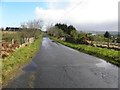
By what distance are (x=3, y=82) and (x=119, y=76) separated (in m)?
5.90

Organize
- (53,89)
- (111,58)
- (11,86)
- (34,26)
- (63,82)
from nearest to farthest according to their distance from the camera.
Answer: (53,89), (11,86), (63,82), (111,58), (34,26)

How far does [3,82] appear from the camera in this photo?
10.2 meters

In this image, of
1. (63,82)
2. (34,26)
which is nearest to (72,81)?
(63,82)

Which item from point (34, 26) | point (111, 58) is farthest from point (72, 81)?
point (34, 26)

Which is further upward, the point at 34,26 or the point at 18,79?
the point at 34,26

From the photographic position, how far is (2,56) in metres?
19.3

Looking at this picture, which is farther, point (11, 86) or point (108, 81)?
Answer: point (108, 81)

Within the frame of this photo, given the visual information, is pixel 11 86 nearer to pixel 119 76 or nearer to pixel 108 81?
pixel 108 81

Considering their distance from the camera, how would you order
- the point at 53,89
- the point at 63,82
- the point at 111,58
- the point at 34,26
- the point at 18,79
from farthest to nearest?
the point at 34,26, the point at 111,58, the point at 18,79, the point at 63,82, the point at 53,89

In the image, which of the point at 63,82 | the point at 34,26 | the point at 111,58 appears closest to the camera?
the point at 63,82

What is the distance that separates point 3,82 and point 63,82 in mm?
2753

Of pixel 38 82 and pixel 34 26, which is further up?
pixel 34 26

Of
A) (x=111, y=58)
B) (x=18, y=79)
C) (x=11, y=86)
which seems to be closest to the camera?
(x=11, y=86)

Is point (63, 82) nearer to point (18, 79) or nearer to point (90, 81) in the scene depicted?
point (90, 81)
